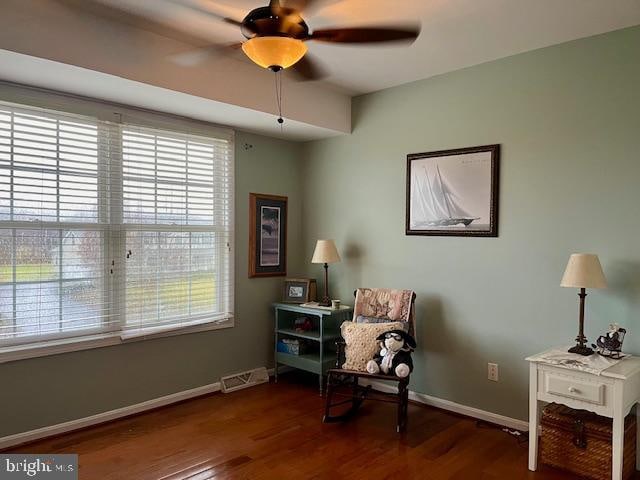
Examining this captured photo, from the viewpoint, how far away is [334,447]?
2936 mm

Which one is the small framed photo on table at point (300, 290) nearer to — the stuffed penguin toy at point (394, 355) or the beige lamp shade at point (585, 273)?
the stuffed penguin toy at point (394, 355)

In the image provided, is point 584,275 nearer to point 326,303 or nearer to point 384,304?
point 384,304

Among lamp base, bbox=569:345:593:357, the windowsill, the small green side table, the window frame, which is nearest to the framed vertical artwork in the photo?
the small green side table

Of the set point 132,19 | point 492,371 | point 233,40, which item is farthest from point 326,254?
point 132,19

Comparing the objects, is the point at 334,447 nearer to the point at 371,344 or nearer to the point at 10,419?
the point at 371,344

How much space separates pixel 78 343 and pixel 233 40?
225cm

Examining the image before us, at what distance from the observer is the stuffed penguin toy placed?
10.4ft

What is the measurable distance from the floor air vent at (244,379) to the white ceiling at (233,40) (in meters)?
2.20

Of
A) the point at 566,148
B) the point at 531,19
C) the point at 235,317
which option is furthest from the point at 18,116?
the point at 566,148

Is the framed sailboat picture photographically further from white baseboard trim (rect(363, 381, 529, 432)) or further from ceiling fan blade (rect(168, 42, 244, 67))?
ceiling fan blade (rect(168, 42, 244, 67))

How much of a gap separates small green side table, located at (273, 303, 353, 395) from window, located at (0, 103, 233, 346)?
551mm

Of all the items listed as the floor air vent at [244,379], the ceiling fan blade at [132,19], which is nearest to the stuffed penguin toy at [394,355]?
the floor air vent at [244,379]

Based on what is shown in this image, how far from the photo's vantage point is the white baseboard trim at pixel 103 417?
2926 millimetres

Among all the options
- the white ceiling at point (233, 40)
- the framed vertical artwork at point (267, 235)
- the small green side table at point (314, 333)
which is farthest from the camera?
the framed vertical artwork at point (267, 235)
